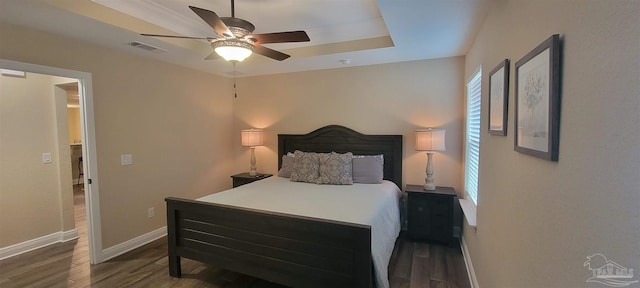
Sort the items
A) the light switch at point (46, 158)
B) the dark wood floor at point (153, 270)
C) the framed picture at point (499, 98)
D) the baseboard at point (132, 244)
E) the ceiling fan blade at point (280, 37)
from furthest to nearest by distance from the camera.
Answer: the light switch at point (46, 158) < the baseboard at point (132, 244) < the dark wood floor at point (153, 270) < the ceiling fan blade at point (280, 37) < the framed picture at point (499, 98)

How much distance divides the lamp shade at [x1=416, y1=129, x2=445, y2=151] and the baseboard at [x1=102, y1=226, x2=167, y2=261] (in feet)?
11.7

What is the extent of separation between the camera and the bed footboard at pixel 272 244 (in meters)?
1.97

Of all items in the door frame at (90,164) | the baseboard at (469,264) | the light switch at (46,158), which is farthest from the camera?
the light switch at (46,158)

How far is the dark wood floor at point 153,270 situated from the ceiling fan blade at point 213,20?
2.16 meters

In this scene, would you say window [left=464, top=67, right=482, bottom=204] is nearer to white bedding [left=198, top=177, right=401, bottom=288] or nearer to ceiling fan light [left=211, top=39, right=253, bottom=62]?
white bedding [left=198, top=177, right=401, bottom=288]

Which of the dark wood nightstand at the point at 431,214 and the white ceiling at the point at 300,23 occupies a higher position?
the white ceiling at the point at 300,23

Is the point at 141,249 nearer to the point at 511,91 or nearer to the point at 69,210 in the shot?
the point at 69,210

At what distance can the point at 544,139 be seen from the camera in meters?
1.11

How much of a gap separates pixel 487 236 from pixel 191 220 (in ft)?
8.14

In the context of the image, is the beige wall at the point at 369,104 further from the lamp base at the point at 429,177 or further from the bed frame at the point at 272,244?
the bed frame at the point at 272,244

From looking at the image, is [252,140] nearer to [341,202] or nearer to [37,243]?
[341,202]

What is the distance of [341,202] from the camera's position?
2723 mm

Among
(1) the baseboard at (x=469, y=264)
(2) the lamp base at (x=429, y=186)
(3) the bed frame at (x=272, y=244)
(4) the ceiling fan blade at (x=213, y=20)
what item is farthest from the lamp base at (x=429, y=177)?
(4) the ceiling fan blade at (x=213, y=20)

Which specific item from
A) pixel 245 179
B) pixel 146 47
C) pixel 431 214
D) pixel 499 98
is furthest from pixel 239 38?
pixel 431 214
